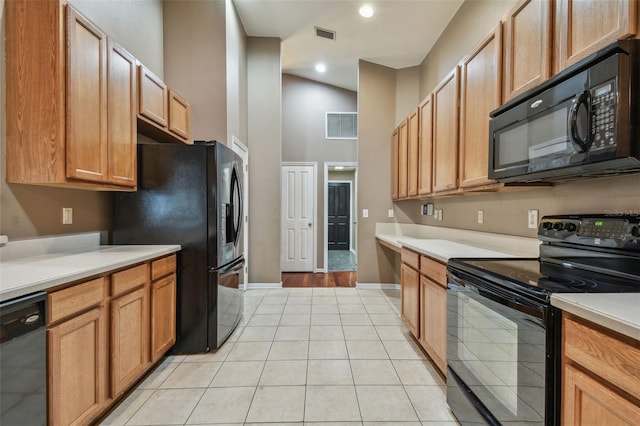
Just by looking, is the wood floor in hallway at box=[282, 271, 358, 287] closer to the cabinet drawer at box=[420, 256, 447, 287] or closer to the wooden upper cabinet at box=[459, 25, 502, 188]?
the cabinet drawer at box=[420, 256, 447, 287]

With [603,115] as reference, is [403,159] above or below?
above

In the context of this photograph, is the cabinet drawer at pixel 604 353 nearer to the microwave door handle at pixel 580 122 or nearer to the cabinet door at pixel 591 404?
the cabinet door at pixel 591 404

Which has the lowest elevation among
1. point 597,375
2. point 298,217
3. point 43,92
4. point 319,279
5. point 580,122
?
point 319,279

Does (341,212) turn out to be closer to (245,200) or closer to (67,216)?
(245,200)

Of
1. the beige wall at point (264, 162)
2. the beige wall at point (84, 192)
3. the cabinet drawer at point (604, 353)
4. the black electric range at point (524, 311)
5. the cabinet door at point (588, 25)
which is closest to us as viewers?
the cabinet drawer at point (604, 353)

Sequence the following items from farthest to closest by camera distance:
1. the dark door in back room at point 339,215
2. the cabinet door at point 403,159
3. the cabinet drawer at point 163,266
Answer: the dark door in back room at point 339,215
the cabinet door at point 403,159
the cabinet drawer at point 163,266

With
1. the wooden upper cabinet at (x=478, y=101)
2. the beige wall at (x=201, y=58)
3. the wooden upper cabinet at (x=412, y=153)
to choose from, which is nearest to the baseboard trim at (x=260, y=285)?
the beige wall at (x=201, y=58)

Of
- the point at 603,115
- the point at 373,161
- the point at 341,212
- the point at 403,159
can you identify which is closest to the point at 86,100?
the point at 603,115

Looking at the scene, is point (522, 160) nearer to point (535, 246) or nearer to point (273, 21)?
point (535, 246)

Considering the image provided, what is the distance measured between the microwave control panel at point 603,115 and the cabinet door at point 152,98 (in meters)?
2.83

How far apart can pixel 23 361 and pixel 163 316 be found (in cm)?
105

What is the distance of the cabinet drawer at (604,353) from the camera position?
2.37 ft

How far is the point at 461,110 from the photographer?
227 cm

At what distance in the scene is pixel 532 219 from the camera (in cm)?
189
